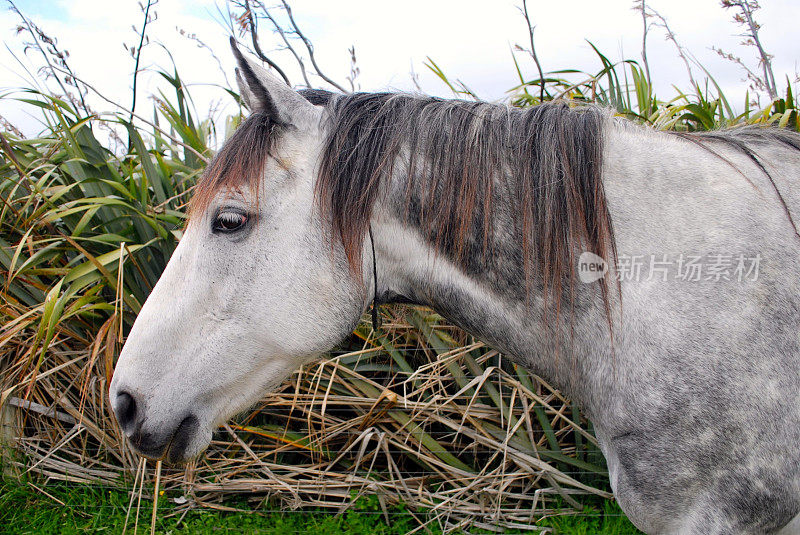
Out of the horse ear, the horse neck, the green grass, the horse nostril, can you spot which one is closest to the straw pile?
the green grass

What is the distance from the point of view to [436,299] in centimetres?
145

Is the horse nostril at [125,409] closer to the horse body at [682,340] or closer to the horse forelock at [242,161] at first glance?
the horse forelock at [242,161]

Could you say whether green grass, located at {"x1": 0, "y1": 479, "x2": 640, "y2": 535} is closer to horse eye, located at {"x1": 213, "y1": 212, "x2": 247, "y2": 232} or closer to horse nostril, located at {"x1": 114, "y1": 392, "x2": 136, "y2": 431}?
horse nostril, located at {"x1": 114, "y1": 392, "x2": 136, "y2": 431}

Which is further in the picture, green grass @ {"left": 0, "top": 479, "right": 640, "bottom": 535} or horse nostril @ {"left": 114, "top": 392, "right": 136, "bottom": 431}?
green grass @ {"left": 0, "top": 479, "right": 640, "bottom": 535}

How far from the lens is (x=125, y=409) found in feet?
4.47

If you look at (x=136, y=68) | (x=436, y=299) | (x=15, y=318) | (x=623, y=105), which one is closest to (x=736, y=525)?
(x=436, y=299)

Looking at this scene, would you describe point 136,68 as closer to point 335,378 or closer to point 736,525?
point 335,378

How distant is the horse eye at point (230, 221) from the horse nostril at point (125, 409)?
485 millimetres

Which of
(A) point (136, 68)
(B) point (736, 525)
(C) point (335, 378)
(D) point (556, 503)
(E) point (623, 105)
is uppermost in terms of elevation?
(A) point (136, 68)

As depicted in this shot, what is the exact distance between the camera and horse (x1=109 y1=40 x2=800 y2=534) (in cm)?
124

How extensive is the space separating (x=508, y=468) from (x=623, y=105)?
7.65 feet

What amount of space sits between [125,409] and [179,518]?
1.91 m

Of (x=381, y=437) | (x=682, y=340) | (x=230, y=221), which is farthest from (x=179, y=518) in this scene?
(x=682, y=340)

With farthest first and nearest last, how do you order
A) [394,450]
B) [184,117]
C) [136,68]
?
1. [184,117]
2. [136,68]
3. [394,450]
